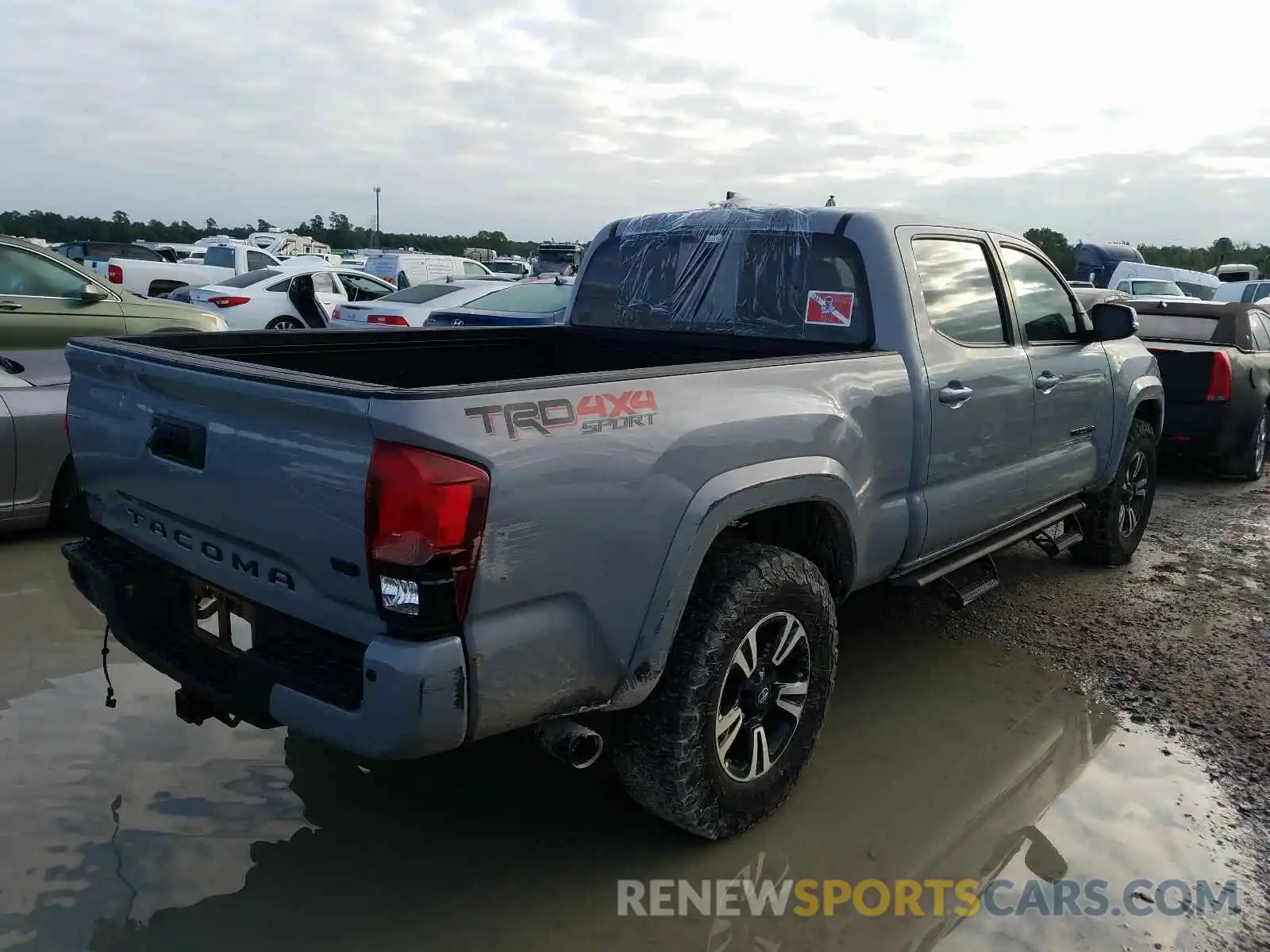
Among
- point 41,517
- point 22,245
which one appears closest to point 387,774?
point 41,517

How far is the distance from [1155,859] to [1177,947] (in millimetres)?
438

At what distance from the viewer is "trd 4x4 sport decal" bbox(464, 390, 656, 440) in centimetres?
225

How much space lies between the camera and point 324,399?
2.23 meters

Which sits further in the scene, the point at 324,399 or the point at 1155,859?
the point at 1155,859

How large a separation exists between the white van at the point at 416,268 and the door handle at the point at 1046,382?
Result: 19.0 m

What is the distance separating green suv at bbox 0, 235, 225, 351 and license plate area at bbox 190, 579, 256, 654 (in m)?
5.45

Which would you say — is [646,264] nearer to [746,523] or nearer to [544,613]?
[746,523]

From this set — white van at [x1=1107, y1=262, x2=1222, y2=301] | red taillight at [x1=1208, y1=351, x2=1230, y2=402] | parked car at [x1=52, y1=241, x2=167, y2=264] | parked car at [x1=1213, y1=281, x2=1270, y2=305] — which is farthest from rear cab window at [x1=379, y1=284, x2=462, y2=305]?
parked car at [x1=1213, y1=281, x2=1270, y2=305]

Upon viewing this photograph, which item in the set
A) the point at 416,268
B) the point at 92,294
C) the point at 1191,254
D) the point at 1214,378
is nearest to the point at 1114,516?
the point at 1214,378

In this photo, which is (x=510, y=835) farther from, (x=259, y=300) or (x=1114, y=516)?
(x=259, y=300)

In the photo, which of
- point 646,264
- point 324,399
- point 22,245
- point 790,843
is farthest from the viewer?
point 22,245

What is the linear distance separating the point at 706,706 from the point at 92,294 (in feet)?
23.3

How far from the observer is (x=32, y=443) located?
17.2 ft

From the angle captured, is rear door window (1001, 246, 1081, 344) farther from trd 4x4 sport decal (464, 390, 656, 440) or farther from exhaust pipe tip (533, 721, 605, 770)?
exhaust pipe tip (533, 721, 605, 770)
